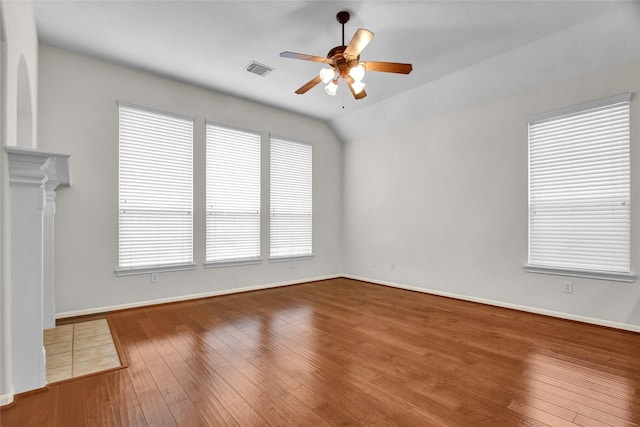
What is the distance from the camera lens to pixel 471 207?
15.3ft

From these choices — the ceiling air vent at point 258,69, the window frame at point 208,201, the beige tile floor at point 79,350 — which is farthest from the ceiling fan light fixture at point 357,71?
the beige tile floor at point 79,350

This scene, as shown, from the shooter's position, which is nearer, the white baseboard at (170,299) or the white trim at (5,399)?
the white trim at (5,399)

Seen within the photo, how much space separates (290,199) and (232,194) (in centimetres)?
116

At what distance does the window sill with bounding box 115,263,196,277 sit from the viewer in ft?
13.4

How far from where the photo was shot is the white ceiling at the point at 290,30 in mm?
3021

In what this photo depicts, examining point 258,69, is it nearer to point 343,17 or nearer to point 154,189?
point 343,17

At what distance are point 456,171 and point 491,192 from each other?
62 centimetres

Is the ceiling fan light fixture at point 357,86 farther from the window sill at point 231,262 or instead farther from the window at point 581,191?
the window sill at point 231,262

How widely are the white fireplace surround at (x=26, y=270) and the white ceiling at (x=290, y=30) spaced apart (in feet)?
6.42

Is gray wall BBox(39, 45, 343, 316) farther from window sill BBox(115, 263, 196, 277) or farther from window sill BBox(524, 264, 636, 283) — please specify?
window sill BBox(524, 264, 636, 283)

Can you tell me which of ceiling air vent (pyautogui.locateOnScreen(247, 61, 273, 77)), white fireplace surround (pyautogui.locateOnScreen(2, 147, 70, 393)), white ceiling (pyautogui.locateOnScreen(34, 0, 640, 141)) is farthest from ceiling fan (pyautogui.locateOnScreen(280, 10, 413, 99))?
white fireplace surround (pyautogui.locateOnScreen(2, 147, 70, 393))

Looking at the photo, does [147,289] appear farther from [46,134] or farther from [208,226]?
[46,134]

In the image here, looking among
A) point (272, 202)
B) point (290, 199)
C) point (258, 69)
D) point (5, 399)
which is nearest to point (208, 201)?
point (272, 202)

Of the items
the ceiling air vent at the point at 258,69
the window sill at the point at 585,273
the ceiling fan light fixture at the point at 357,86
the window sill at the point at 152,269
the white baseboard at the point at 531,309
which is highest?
the ceiling air vent at the point at 258,69
